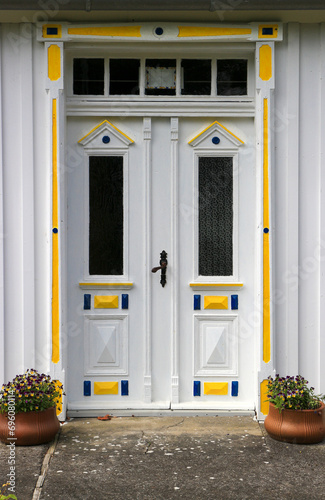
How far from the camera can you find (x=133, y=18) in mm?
5754

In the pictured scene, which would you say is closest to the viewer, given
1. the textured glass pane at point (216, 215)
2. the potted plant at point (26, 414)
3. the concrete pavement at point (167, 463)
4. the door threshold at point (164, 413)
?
the concrete pavement at point (167, 463)

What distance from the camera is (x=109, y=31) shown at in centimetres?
575

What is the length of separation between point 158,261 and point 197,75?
1.70 m

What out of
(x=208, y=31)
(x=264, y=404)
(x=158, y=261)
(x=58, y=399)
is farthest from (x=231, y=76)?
(x=58, y=399)

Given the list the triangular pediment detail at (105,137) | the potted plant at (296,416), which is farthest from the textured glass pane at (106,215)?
the potted plant at (296,416)

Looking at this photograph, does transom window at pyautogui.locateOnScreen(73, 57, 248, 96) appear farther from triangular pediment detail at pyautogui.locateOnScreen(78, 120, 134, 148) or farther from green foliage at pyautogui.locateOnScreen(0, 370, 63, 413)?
green foliage at pyautogui.locateOnScreen(0, 370, 63, 413)

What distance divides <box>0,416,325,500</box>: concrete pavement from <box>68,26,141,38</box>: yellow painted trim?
332cm

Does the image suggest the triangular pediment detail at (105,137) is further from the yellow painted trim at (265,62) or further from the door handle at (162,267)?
the yellow painted trim at (265,62)

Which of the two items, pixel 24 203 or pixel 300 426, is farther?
pixel 24 203

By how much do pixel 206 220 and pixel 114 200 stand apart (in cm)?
85

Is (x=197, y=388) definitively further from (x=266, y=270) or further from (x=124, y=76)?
(x=124, y=76)

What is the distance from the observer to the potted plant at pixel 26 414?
521 cm

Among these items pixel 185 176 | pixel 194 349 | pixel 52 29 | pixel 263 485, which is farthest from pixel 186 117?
pixel 263 485

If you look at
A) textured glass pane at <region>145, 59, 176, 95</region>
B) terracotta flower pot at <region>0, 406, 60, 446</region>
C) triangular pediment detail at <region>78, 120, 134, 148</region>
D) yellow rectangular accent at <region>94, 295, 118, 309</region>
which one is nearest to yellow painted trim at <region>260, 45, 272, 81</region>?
textured glass pane at <region>145, 59, 176, 95</region>
